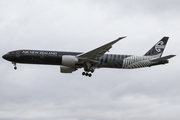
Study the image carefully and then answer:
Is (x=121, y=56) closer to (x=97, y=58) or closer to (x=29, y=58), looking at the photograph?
(x=97, y=58)

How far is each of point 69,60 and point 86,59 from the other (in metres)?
2.40

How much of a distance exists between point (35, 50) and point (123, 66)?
40.5 feet

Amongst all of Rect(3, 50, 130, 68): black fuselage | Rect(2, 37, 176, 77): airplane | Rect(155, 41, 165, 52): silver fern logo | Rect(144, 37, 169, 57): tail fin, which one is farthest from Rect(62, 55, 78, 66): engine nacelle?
Rect(155, 41, 165, 52): silver fern logo

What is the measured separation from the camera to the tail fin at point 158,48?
50034 mm

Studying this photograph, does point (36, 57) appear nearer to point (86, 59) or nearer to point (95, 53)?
point (86, 59)

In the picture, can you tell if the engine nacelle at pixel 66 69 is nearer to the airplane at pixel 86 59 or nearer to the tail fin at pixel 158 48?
the airplane at pixel 86 59

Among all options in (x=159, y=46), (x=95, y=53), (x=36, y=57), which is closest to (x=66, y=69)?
(x=36, y=57)

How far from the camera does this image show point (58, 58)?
45.3 m

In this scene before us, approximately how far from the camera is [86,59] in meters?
45.6

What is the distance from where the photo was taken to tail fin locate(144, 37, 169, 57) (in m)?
50.0

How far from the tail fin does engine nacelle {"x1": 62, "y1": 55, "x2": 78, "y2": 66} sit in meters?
11.4

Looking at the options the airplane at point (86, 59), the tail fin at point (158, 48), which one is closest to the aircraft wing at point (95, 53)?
the airplane at point (86, 59)

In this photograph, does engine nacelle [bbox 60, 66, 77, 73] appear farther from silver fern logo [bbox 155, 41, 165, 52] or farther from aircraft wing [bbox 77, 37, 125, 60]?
silver fern logo [bbox 155, 41, 165, 52]

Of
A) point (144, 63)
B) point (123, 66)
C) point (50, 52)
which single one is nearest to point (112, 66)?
point (123, 66)
